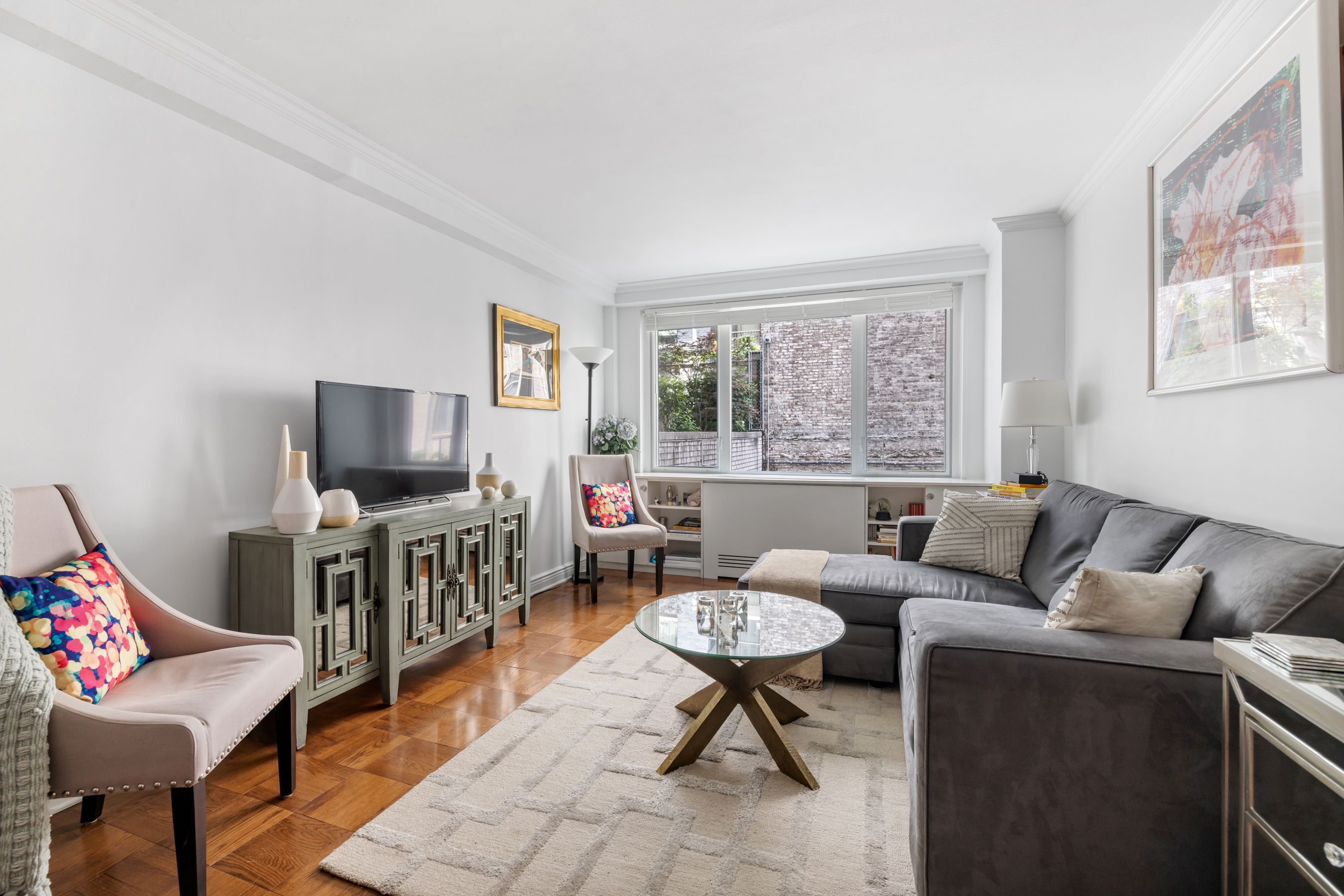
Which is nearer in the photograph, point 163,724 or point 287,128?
point 163,724

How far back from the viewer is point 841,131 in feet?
9.01

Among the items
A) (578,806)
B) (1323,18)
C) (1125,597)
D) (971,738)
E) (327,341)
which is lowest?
(578,806)

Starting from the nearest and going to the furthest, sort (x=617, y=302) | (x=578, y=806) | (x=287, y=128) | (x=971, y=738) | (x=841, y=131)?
(x=971, y=738), (x=578, y=806), (x=287, y=128), (x=841, y=131), (x=617, y=302)

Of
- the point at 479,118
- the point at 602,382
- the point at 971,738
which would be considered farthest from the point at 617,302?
the point at 971,738

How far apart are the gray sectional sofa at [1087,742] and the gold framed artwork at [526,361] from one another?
10.8 feet

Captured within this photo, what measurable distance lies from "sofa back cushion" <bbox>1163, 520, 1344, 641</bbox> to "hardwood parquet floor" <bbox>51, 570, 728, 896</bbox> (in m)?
2.15

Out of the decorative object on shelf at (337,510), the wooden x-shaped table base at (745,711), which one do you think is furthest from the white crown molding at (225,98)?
the wooden x-shaped table base at (745,711)

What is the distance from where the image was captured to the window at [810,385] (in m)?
4.87

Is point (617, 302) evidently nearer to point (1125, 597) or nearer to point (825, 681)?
point (825, 681)

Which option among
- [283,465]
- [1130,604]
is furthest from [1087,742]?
[283,465]

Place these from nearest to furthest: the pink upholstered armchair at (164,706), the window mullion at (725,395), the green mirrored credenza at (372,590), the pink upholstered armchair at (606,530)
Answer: the pink upholstered armchair at (164,706) < the green mirrored credenza at (372,590) < the pink upholstered armchair at (606,530) < the window mullion at (725,395)

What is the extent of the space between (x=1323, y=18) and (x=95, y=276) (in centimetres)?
352

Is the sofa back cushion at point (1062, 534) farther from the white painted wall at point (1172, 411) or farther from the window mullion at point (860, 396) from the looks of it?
the window mullion at point (860, 396)

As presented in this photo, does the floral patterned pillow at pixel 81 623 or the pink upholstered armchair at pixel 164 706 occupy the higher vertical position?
the floral patterned pillow at pixel 81 623
